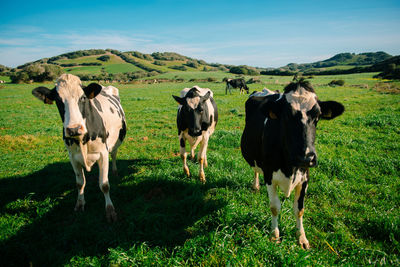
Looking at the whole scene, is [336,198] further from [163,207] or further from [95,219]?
[95,219]

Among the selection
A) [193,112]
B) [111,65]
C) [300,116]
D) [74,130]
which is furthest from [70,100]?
[111,65]

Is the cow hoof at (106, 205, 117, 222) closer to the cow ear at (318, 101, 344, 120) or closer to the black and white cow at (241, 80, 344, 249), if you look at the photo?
the black and white cow at (241, 80, 344, 249)

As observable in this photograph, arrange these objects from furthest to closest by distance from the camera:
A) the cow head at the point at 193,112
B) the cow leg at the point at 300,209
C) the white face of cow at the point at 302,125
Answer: the cow head at the point at 193,112 < the cow leg at the point at 300,209 < the white face of cow at the point at 302,125

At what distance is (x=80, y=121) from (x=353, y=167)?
6710 millimetres

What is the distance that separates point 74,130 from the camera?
3.17 metres

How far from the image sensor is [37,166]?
670 cm

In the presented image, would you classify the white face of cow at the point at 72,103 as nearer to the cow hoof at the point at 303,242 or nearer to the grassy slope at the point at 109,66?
the cow hoof at the point at 303,242

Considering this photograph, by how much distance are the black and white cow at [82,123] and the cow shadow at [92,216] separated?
1.23ft

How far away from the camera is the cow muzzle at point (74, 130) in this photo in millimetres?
3155

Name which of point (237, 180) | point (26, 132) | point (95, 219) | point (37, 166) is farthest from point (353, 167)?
point (26, 132)

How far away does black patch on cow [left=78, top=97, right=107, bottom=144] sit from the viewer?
12.4 feet

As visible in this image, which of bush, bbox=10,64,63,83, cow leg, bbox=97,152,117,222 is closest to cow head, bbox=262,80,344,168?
cow leg, bbox=97,152,117,222

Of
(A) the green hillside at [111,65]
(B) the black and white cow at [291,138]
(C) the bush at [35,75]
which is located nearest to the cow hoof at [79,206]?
(B) the black and white cow at [291,138]

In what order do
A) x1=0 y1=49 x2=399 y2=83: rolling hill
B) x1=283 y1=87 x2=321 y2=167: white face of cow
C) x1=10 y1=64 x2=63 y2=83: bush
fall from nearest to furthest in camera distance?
x1=283 y1=87 x2=321 y2=167: white face of cow, x1=10 y1=64 x2=63 y2=83: bush, x1=0 y1=49 x2=399 y2=83: rolling hill
